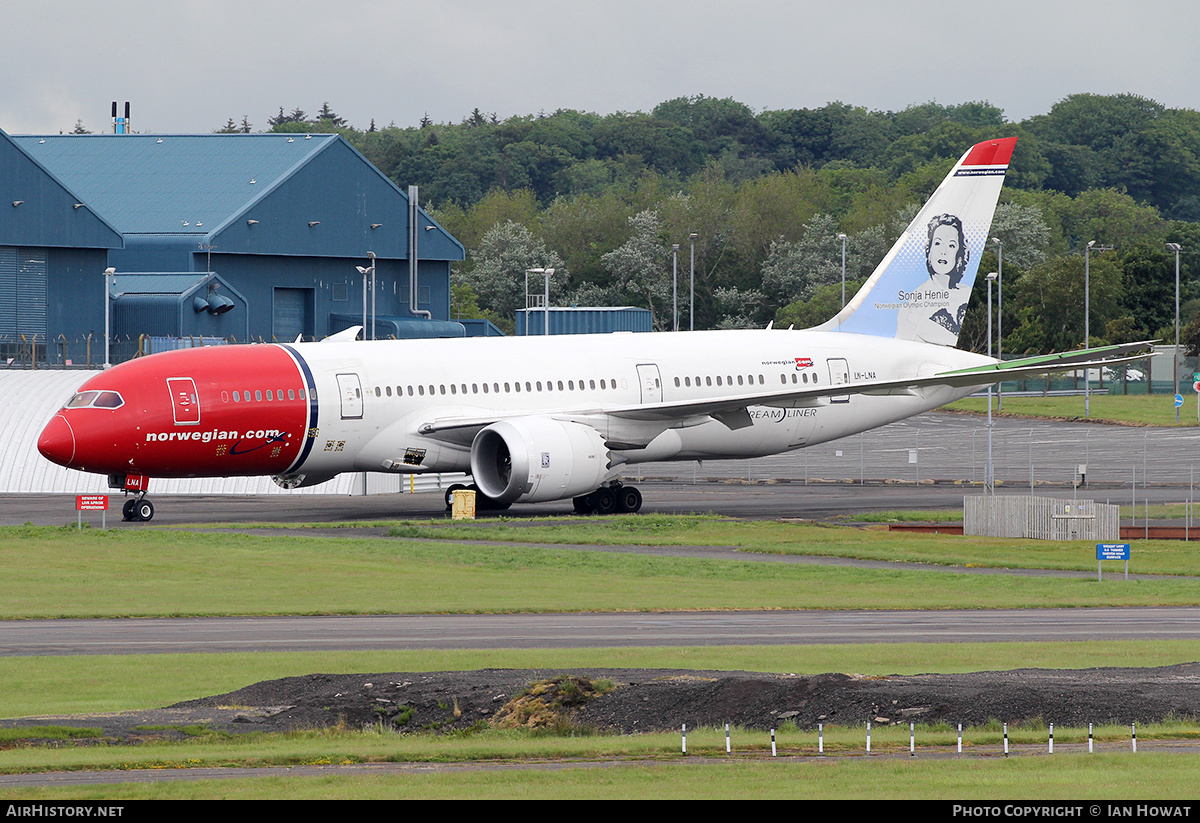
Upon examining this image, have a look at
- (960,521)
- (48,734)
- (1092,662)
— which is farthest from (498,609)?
(960,521)

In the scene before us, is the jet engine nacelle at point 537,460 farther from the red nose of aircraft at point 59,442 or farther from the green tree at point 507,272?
the green tree at point 507,272

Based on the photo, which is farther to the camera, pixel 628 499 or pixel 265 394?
pixel 628 499

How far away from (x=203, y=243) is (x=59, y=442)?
54639mm

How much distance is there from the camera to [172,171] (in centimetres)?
10462

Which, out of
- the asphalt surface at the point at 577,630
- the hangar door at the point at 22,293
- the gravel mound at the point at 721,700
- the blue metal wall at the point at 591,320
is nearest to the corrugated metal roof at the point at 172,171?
the hangar door at the point at 22,293

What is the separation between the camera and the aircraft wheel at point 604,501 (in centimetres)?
5012

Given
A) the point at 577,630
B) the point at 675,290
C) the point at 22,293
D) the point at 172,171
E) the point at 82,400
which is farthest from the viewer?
the point at 675,290

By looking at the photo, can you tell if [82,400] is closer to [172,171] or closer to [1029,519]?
[1029,519]

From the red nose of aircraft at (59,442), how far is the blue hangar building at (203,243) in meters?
39.4

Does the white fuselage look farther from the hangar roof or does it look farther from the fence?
the hangar roof

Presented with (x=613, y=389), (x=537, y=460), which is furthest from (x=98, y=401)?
(x=613, y=389)

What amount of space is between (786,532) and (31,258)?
55629 mm

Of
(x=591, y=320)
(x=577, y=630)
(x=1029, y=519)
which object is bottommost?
(x=577, y=630)

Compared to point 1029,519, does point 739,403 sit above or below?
above
